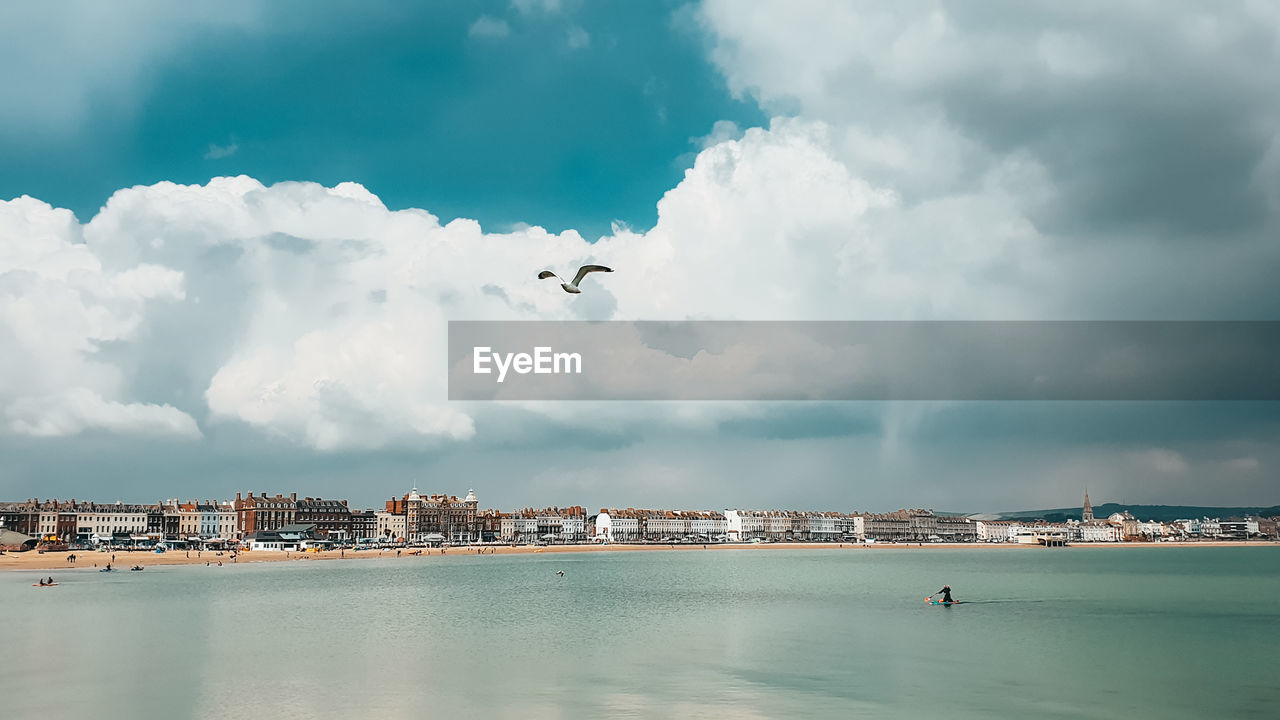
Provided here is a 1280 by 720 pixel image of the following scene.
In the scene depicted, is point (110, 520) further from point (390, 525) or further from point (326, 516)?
point (390, 525)

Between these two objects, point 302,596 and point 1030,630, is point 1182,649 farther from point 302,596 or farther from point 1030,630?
point 302,596

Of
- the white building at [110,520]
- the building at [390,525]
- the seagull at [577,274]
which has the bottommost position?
the building at [390,525]

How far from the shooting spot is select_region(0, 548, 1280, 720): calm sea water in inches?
837

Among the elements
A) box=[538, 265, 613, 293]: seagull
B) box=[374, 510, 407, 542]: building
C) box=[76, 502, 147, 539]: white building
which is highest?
box=[538, 265, 613, 293]: seagull

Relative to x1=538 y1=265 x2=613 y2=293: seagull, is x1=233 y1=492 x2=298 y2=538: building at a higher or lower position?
lower

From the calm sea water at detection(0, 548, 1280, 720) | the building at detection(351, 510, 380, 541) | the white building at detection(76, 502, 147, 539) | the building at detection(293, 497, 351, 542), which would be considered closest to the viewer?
the calm sea water at detection(0, 548, 1280, 720)

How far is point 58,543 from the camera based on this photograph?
116 m

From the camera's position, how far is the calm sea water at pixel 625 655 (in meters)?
21.3

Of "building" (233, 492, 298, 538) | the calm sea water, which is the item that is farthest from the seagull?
"building" (233, 492, 298, 538)

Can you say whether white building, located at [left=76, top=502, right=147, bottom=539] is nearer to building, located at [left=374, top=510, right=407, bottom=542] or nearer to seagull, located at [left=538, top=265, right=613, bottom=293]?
building, located at [left=374, top=510, right=407, bottom=542]

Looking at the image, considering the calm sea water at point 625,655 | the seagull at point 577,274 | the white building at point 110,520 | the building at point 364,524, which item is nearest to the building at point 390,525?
the building at point 364,524

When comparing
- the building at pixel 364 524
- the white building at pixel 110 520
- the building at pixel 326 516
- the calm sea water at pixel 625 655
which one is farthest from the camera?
the building at pixel 364 524

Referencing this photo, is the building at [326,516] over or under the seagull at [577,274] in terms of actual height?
under

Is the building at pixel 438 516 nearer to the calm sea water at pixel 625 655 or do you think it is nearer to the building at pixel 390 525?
the building at pixel 390 525
